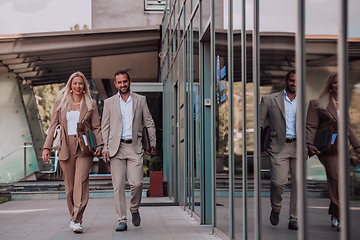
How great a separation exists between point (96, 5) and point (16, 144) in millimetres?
5598

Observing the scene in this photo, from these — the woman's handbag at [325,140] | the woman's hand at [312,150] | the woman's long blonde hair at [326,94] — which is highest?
the woman's long blonde hair at [326,94]

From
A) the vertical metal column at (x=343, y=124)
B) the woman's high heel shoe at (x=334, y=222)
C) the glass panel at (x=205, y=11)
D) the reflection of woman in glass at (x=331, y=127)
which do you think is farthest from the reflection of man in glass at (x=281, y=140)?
the glass panel at (x=205, y=11)

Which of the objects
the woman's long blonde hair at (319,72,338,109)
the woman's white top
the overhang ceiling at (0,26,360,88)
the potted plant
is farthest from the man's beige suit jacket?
the potted plant

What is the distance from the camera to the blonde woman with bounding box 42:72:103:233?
5641mm

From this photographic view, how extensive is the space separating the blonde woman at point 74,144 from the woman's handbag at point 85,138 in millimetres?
91

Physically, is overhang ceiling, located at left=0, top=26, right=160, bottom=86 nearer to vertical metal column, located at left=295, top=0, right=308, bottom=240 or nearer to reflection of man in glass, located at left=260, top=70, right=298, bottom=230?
reflection of man in glass, located at left=260, top=70, right=298, bottom=230

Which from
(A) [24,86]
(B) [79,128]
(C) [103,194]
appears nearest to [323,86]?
(B) [79,128]

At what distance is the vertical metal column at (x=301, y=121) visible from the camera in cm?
250

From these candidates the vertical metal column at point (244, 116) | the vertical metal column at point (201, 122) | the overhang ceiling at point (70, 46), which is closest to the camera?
the vertical metal column at point (244, 116)

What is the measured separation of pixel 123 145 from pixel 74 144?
58cm

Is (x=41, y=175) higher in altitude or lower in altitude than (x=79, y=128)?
lower

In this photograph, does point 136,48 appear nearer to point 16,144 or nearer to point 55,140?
point 16,144

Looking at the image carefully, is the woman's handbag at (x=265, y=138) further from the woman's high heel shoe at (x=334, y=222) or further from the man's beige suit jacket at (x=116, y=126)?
the man's beige suit jacket at (x=116, y=126)

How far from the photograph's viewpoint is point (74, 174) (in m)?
5.76
